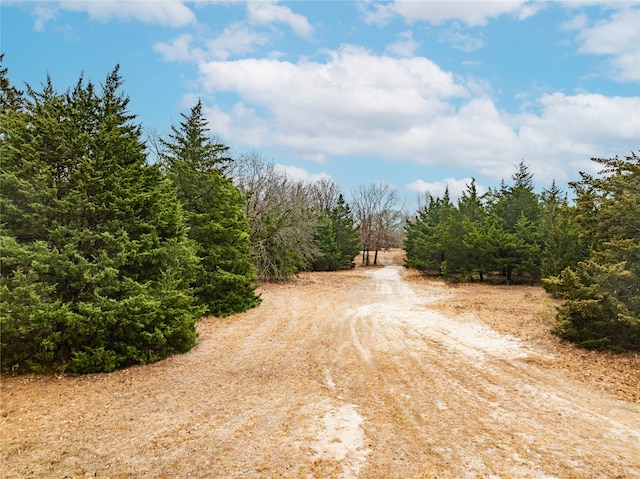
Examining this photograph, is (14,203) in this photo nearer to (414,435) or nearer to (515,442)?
(414,435)

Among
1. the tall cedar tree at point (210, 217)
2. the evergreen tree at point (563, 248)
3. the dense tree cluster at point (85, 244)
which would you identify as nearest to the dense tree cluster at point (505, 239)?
the evergreen tree at point (563, 248)

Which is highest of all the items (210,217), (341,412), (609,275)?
(210,217)

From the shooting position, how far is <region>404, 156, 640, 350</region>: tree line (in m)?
9.21

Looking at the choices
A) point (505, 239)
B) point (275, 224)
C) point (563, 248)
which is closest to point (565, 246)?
point (563, 248)

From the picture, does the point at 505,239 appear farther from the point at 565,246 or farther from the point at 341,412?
the point at 341,412

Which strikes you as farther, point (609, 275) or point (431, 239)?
point (431, 239)

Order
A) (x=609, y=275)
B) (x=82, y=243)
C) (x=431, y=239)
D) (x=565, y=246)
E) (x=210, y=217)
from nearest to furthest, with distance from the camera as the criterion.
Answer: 1. (x=82, y=243)
2. (x=609, y=275)
3. (x=210, y=217)
4. (x=565, y=246)
5. (x=431, y=239)

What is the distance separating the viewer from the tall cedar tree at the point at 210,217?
13.9m

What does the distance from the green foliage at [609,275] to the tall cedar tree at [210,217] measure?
35.1 feet

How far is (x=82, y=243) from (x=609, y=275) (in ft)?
38.6

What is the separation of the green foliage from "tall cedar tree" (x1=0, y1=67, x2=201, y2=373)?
9.82 m

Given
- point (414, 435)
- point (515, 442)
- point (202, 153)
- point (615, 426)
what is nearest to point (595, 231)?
point (615, 426)

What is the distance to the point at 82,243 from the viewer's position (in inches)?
305

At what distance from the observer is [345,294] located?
20531 mm
